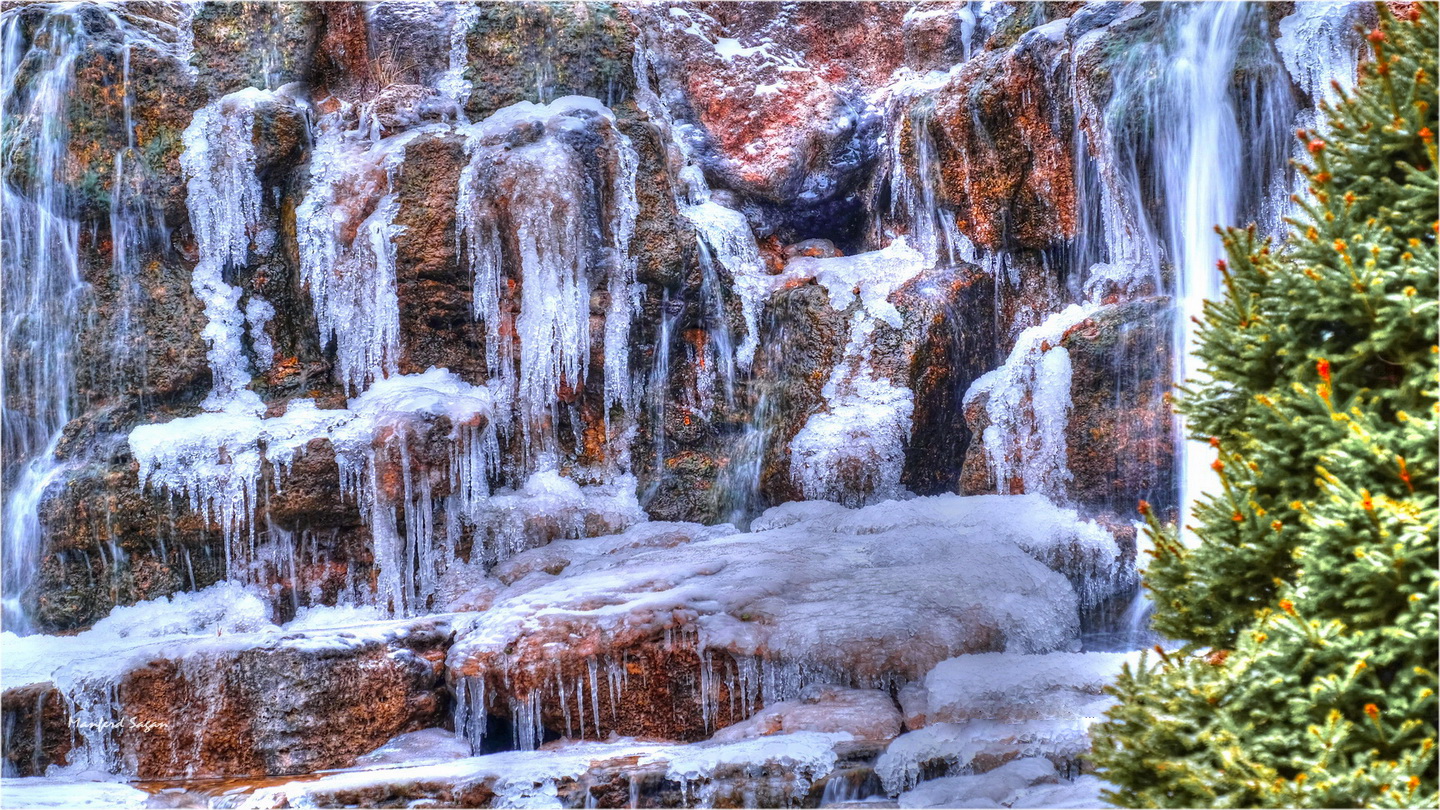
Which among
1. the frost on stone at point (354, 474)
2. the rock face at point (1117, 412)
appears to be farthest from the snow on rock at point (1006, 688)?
the frost on stone at point (354, 474)

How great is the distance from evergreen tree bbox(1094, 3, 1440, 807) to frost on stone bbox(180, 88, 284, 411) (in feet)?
34.6

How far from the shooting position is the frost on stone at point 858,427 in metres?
10.8

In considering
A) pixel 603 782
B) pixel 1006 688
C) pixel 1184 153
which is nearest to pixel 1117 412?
pixel 1184 153

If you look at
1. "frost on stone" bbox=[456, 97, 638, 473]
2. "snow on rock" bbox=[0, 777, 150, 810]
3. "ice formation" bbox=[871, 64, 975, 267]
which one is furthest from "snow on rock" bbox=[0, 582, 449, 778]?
"ice formation" bbox=[871, 64, 975, 267]

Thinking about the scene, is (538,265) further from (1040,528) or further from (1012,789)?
(1012,789)

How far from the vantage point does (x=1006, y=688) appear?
288 inches

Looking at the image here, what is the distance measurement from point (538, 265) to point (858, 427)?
364cm

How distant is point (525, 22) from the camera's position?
43.1ft

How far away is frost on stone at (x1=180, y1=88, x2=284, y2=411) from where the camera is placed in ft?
39.7

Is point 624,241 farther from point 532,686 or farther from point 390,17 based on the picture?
point 532,686

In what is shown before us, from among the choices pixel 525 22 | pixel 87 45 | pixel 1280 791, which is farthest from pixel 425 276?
pixel 1280 791

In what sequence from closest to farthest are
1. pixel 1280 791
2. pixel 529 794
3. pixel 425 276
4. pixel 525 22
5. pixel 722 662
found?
pixel 1280 791
pixel 529 794
pixel 722 662
pixel 425 276
pixel 525 22

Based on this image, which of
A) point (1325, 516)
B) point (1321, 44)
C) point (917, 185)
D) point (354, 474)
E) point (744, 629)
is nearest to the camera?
point (1325, 516)

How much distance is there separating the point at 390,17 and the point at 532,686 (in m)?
8.99
